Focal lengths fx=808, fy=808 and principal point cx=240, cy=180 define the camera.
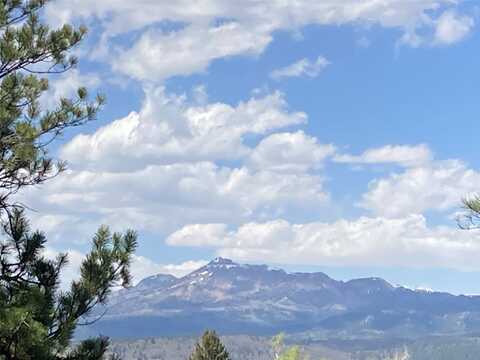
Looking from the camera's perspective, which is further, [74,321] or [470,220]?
[74,321]

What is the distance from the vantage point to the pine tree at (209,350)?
70.5 metres

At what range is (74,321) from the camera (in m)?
20.7

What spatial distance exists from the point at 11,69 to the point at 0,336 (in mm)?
6872

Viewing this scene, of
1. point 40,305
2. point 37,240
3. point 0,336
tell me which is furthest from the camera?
point 37,240

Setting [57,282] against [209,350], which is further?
[209,350]

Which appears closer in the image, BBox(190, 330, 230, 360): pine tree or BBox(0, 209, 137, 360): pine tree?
BBox(0, 209, 137, 360): pine tree

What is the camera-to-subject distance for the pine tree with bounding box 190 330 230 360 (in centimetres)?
7050

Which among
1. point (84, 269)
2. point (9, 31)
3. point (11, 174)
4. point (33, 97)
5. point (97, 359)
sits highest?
point (9, 31)

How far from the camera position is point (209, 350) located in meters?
70.7

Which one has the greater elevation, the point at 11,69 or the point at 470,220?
the point at 11,69

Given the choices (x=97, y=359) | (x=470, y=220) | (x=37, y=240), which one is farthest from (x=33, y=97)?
(x=470, y=220)

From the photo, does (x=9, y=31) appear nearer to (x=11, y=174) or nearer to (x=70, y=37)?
(x=70, y=37)

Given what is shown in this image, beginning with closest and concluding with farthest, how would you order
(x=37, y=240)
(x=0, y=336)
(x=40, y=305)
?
1. (x=0, y=336)
2. (x=40, y=305)
3. (x=37, y=240)

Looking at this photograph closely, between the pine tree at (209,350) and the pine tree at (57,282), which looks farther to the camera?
the pine tree at (209,350)
